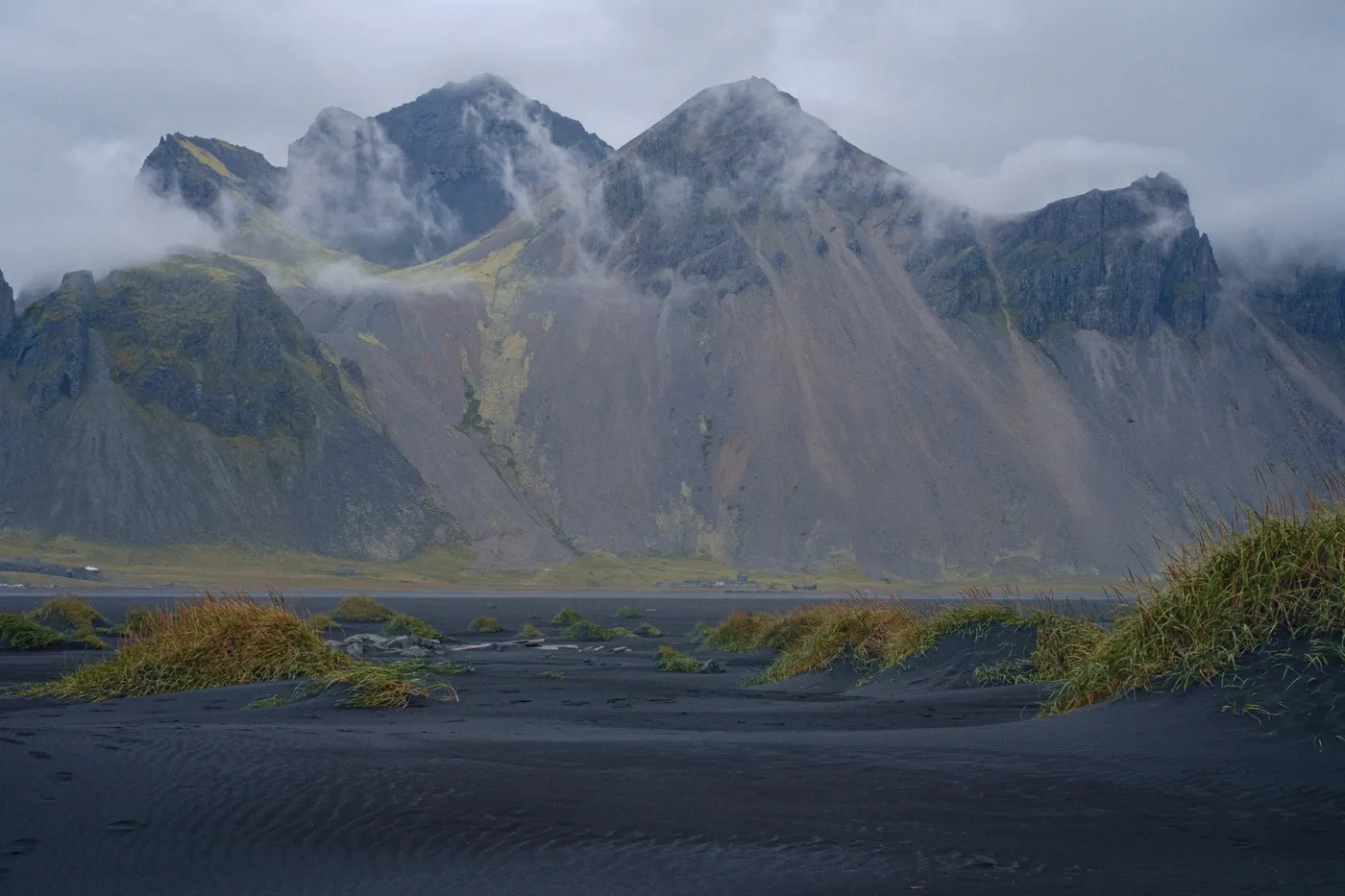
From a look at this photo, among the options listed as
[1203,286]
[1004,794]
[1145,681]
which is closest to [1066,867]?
[1004,794]

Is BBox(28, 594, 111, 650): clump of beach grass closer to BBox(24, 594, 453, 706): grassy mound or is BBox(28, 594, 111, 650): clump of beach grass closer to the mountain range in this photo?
BBox(24, 594, 453, 706): grassy mound

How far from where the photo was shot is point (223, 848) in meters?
7.55

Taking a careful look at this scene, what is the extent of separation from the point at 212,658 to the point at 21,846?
10.1 metres

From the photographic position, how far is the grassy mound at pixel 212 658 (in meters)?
16.4

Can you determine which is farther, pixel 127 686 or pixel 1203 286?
pixel 1203 286

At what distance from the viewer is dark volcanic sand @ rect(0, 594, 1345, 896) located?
7141 mm

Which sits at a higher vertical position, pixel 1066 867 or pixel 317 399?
pixel 317 399

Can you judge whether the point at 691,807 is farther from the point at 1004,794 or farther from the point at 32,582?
the point at 32,582

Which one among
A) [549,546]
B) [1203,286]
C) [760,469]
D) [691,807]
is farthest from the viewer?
[1203,286]

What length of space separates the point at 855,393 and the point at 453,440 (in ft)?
163

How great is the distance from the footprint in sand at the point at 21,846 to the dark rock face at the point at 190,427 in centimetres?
11331

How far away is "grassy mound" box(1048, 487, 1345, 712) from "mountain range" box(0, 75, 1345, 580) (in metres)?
113

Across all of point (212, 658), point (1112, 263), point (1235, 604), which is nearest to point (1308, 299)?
point (1112, 263)

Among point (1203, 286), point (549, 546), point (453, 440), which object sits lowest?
point (549, 546)
